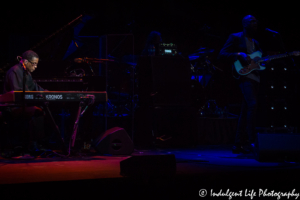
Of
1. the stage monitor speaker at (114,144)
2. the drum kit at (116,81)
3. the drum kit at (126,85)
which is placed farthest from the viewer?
the drum kit at (126,85)

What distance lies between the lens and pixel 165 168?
3.37 meters

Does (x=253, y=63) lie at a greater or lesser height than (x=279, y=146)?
greater

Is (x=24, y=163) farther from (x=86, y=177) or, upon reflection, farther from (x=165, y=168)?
(x=165, y=168)

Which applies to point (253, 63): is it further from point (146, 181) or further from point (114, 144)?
point (146, 181)

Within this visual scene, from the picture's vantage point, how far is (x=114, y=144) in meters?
5.21

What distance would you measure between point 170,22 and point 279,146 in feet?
20.6

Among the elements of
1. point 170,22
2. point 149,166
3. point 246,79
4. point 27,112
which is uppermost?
point 170,22

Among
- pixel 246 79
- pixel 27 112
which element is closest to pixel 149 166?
pixel 27 112

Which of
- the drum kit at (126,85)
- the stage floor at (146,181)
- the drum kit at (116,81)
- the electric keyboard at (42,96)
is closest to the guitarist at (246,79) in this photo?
the stage floor at (146,181)

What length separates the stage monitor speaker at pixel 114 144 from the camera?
520 cm

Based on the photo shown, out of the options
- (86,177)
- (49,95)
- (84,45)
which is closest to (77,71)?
(84,45)

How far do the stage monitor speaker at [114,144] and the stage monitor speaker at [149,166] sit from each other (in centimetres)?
183

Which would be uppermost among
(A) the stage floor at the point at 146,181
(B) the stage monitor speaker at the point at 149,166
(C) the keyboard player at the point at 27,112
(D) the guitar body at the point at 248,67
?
(D) the guitar body at the point at 248,67

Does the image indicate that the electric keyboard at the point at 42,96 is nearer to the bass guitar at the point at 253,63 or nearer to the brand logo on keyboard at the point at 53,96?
the brand logo on keyboard at the point at 53,96
